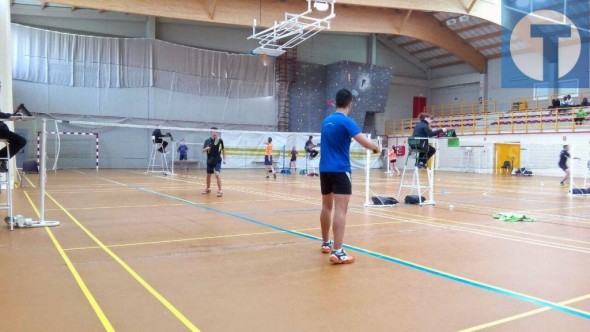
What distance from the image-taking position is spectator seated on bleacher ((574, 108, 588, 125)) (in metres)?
26.7

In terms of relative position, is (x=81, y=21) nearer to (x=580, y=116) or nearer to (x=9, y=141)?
(x=9, y=141)

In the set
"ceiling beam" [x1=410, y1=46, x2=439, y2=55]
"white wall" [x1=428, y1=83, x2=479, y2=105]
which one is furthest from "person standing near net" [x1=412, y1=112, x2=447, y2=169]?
"white wall" [x1=428, y1=83, x2=479, y2=105]

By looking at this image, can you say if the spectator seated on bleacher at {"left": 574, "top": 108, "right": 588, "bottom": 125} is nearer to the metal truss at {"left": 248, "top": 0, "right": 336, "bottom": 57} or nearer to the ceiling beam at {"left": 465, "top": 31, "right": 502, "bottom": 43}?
the ceiling beam at {"left": 465, "top": 31, "right": 502, "bottom": 43}

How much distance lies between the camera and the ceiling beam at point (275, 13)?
25339 millimetres

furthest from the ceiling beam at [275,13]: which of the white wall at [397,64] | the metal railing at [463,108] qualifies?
the metal railing at [463,108]

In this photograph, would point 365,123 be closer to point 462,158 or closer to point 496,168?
point 462,158

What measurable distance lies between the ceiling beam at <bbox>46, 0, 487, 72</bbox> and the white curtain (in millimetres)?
3592

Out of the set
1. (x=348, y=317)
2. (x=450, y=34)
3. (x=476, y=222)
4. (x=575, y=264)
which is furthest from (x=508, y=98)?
(x=348, y=317)

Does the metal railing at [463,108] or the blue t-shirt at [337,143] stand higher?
the metal railing at [463,108]

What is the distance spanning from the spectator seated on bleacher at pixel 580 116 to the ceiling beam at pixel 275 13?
919 cm

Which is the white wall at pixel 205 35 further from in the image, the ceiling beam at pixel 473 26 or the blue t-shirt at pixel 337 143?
the blue t-shirt at pixel 337 143

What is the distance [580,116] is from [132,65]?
27.9m

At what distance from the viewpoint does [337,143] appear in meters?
5.14

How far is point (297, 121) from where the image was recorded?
35.1m
